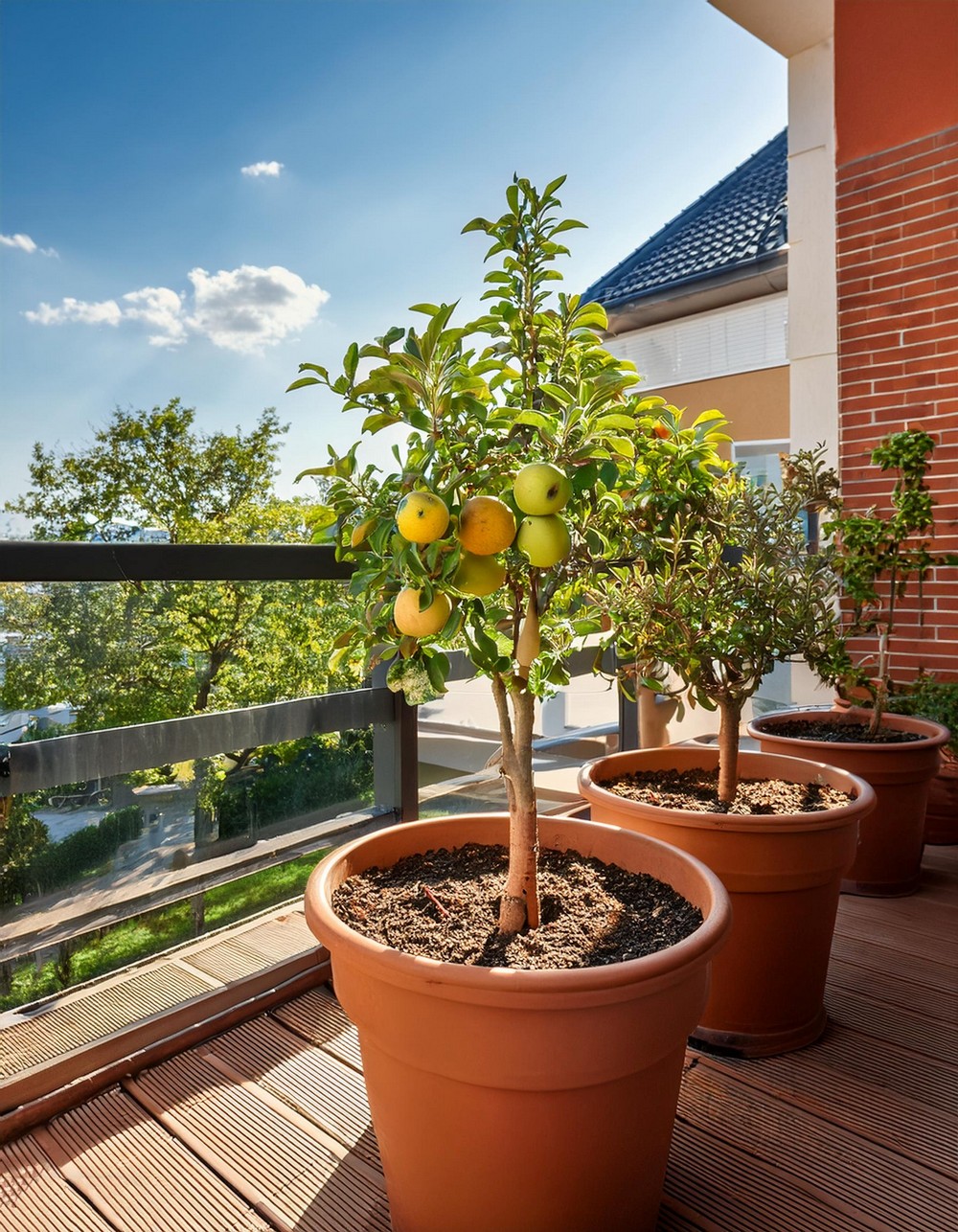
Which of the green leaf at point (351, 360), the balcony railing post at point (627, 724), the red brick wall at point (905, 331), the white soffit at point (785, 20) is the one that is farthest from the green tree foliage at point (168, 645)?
the white soffit at point (785, 20)

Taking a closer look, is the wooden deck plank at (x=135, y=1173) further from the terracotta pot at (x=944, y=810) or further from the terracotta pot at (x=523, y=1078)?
the terracotta pot at (x=944, y=810)

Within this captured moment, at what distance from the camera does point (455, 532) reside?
32.9 inches

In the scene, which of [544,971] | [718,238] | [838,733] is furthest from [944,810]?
[718,238]

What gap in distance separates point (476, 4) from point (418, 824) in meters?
7.10

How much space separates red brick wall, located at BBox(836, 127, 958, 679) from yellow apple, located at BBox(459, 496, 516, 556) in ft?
8.52

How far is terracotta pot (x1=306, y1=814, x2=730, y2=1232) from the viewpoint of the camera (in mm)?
840

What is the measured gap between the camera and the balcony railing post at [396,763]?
1836 millimetres

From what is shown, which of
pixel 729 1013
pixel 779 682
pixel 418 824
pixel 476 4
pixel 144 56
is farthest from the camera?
pixel 144 56

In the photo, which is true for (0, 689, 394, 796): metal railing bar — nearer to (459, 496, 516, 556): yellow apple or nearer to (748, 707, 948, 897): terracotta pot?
(459, 496, 516, 556): yellow apple

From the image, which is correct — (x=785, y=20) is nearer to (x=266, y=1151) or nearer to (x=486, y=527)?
(x=486, y=527)

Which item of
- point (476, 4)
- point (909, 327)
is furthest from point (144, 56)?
point (909, 327)

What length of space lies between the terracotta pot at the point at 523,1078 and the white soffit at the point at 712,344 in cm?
829

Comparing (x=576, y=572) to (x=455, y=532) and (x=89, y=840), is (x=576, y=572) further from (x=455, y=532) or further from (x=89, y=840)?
(x=89, y=840)

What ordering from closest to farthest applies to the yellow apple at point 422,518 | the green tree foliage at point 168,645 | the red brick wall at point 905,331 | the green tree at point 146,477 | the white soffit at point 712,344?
the yellow apple at point 422,518
the green tree foliage at point 168,645
the red brick wall at point 905,331
the white soffit at point 712,344
the green tree at point 146,477
